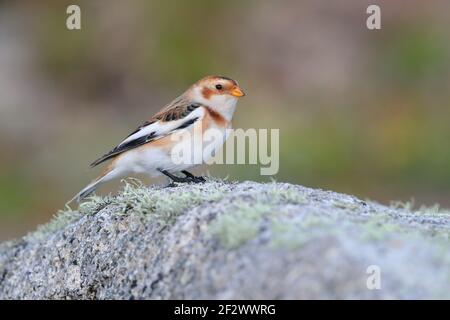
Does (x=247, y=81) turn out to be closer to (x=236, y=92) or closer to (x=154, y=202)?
(x=236, y=92)

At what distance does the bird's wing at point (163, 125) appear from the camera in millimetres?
7609

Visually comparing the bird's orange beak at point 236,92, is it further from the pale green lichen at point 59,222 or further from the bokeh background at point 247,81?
the bokeh background at point 247,81

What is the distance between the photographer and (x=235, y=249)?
4469 mm

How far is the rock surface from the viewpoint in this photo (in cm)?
417

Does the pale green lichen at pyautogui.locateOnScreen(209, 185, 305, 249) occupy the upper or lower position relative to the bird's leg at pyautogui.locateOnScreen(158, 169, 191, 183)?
lower

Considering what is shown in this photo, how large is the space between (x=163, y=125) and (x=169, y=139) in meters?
0.19

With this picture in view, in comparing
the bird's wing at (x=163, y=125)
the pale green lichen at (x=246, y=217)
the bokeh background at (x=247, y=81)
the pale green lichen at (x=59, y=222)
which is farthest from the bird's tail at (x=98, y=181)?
the bokeh background at (x=247, y=81)

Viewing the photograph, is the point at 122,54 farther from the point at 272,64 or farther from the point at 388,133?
the point at 388,133

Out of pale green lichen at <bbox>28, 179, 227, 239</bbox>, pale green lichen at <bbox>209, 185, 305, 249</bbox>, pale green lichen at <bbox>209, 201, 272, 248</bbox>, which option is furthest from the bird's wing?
pale green lichen at <bbox>209, 201, 272, 248</bbox>

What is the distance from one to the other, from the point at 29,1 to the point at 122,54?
7.55ft

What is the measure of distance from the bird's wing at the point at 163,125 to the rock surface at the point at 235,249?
1.35 meters

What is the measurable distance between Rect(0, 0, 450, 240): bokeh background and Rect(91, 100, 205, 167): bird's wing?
5.94 meters

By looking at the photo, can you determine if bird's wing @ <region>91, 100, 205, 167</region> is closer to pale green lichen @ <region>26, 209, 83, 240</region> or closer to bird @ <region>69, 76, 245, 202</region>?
bird @ <region>69, 76, 245, 202</region>

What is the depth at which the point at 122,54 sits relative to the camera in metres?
16.6
